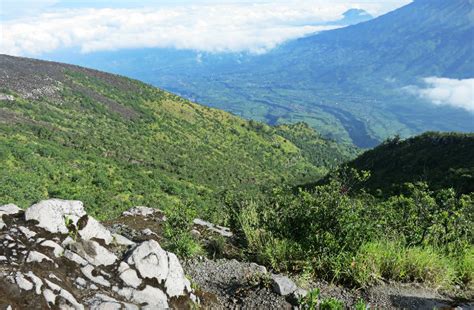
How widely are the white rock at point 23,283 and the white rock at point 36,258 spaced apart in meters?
0.44

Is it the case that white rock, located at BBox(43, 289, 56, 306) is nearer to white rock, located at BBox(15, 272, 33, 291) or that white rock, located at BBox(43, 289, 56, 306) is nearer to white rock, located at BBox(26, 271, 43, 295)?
white rock, located at BBox(26, 271, 43, 295)

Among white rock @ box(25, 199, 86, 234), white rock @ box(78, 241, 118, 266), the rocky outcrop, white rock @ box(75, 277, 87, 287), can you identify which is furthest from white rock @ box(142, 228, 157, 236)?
white rock @ box(75, 277, 87, 287)

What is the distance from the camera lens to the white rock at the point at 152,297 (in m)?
6.61

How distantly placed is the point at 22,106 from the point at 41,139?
2351 centimetres

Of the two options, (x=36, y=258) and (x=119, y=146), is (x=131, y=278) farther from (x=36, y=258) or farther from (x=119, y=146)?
(x=119, y=146)

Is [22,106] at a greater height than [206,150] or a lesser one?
greater

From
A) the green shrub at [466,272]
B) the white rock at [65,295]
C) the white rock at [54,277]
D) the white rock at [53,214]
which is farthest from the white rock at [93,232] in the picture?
the green shrub at [466,272]

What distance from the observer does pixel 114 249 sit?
27.6 feet

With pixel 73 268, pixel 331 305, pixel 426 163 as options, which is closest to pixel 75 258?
pixel 73 268

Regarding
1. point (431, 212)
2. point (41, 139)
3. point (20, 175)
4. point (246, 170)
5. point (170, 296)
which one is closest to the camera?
point (170, 296)

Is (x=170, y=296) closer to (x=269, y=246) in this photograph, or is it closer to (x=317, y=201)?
(x=269, y=246)

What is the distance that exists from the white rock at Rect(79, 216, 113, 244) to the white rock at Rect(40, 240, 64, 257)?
2.42 feet

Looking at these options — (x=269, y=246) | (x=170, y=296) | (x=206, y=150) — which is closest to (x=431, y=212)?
(x=269, y=246)

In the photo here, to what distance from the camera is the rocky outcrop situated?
5898 millimetres
